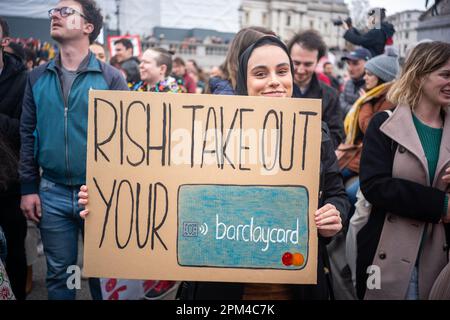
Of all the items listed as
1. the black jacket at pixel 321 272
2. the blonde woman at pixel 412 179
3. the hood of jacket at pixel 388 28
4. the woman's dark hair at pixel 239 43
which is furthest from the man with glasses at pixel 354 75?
the black jacket at pixel 321 272

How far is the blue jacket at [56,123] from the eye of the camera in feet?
7.00

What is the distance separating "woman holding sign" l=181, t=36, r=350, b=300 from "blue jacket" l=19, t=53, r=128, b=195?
0.92 metres

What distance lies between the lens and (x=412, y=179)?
194 cm

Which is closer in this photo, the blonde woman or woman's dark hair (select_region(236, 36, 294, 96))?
woman's dark hair (select_region(236, 36, 294, 96))

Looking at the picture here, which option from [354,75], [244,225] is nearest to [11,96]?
[244,225]

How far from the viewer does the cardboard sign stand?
5.00 feet

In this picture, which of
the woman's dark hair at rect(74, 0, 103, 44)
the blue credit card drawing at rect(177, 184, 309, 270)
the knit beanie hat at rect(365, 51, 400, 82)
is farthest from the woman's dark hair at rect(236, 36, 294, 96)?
the knit beanie hat at rect(365, 51, 400, 82)

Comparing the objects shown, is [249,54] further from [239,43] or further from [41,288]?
[41,288]

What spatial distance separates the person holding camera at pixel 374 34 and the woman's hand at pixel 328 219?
1.22m

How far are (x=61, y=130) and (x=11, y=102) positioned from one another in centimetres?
62

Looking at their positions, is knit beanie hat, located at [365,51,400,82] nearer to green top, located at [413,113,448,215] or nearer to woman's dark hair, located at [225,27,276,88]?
woman's dark hair, located at [225,27,276,88]

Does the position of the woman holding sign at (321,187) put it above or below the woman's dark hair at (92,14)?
below

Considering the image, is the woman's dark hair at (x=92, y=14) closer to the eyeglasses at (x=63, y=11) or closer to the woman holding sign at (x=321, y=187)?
the eyeglasses at (x=63, y=11)
